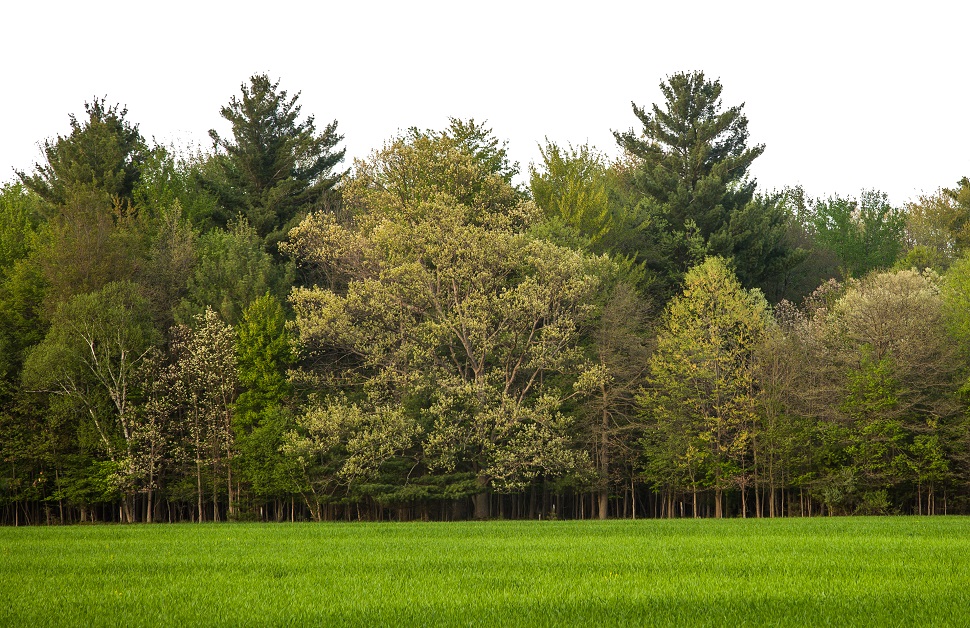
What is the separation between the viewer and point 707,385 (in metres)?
51.6

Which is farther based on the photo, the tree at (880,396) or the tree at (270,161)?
the tree at (270,161)

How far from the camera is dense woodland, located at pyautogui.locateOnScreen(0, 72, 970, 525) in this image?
157 ft

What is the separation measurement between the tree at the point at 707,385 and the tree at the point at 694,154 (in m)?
10.3

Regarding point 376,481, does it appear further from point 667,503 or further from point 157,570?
point 157,570

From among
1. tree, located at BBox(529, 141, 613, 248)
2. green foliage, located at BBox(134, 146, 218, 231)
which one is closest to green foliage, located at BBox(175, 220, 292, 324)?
green foliage, located at BBox(134, 146, 218, 231)

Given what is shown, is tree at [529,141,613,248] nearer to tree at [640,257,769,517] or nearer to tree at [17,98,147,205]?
tree at [640,257,769,517]

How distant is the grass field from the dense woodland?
19.8 meters

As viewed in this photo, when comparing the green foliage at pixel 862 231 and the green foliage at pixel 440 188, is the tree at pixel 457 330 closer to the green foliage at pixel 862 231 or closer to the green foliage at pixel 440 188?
the green foliage at pixel 440 188

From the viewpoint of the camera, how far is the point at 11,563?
21156 millimetres

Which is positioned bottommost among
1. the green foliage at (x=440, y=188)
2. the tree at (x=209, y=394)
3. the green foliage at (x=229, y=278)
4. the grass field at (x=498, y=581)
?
the grass field at (x=498, y=581)

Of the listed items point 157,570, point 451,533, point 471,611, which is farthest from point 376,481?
point 471,611

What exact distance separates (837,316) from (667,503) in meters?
13.7

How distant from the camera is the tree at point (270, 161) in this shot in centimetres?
6078

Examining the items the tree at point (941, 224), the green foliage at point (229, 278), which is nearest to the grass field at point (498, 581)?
the green foliage at point (229, 278)
